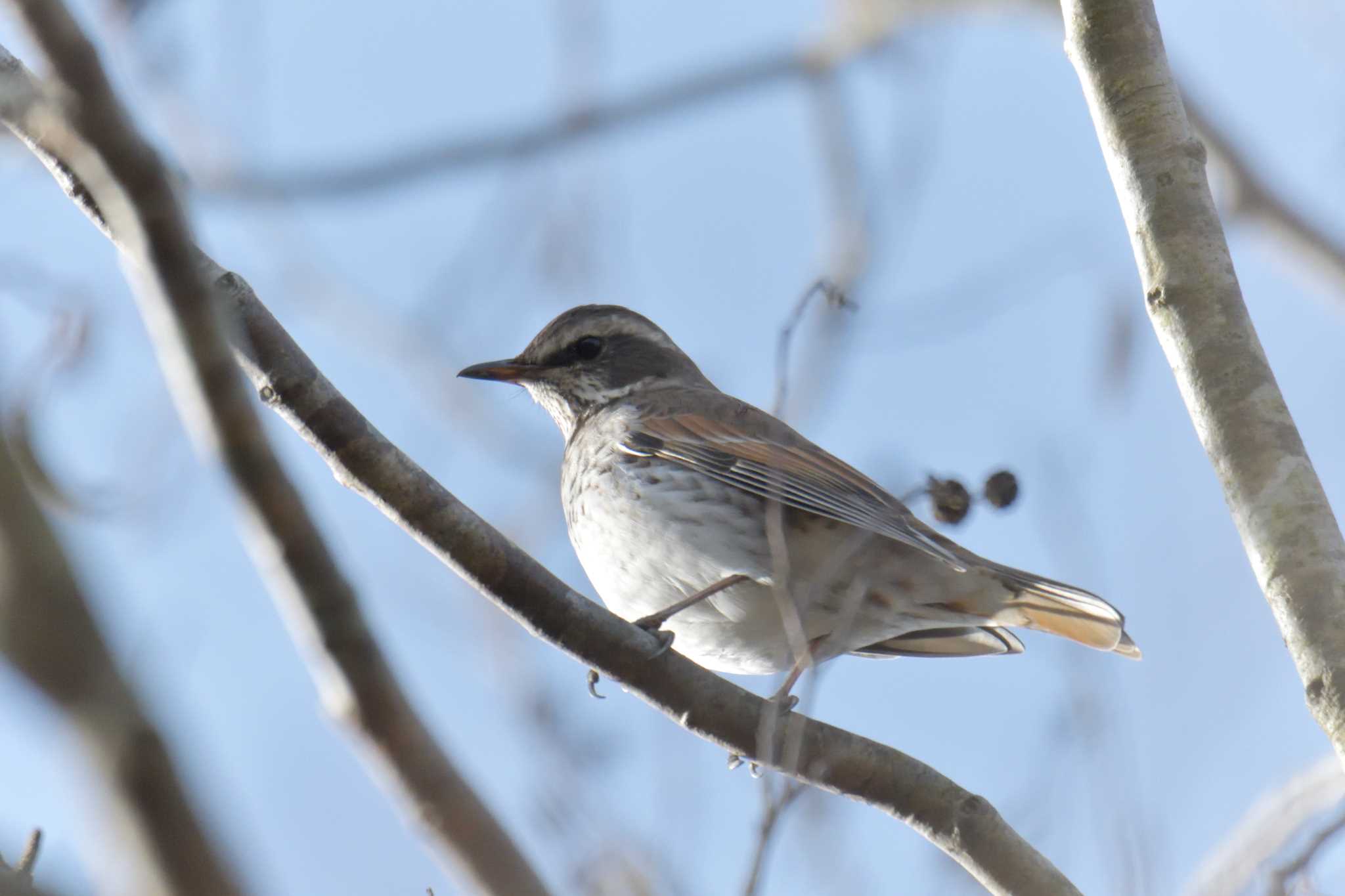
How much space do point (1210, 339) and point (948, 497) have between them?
113 cm

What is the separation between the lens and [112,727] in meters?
1.71

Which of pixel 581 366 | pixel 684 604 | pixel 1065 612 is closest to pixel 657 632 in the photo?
pixel 684 604

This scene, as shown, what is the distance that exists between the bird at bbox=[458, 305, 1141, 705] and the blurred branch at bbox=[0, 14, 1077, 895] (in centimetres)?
103

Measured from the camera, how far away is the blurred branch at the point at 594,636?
144 inches

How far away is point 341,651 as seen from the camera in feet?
7.82

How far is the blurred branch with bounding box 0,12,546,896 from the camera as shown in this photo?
2271 mm

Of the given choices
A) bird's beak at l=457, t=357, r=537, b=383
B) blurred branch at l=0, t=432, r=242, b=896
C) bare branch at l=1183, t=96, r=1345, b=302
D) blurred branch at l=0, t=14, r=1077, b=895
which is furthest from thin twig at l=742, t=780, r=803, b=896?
bare branch at l=1183, t=96, r=1345, b=302

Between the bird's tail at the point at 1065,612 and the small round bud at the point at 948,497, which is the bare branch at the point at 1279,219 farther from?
the small round bud at the point at 948,497

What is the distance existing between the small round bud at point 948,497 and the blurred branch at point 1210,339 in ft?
3.21

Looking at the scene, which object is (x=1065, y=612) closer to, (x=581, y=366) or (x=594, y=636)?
(x=594, y=636)

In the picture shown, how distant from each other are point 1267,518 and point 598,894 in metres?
2.04

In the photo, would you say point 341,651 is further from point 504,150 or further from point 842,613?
point 504,150

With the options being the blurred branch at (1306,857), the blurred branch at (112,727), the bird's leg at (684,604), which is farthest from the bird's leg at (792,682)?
the blurred branch at (112,727)

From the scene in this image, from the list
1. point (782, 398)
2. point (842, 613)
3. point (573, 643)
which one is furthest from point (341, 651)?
point (842, 613)
